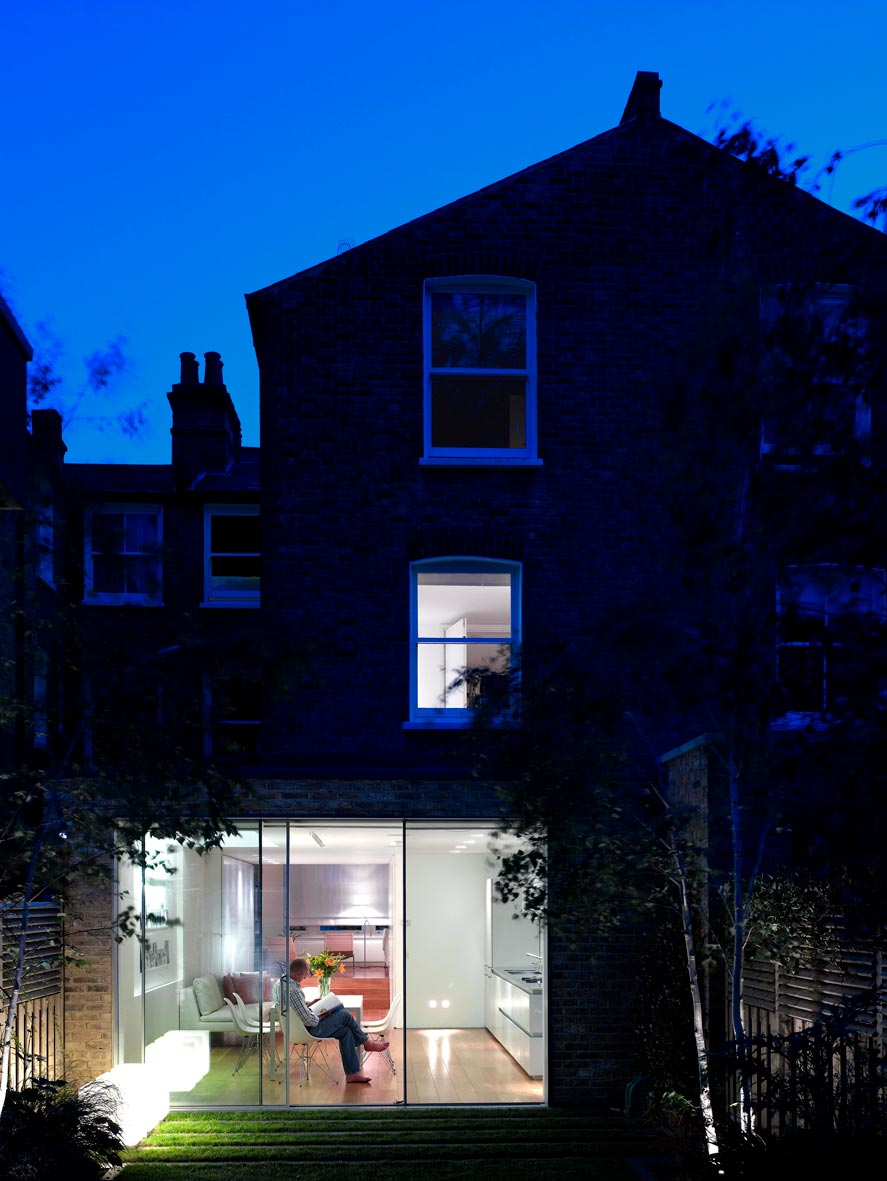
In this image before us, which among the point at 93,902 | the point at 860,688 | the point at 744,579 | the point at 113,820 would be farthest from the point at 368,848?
the point at 860,688

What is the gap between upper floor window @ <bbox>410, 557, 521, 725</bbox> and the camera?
→ 15.1 meters

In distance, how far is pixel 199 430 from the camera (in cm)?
2189

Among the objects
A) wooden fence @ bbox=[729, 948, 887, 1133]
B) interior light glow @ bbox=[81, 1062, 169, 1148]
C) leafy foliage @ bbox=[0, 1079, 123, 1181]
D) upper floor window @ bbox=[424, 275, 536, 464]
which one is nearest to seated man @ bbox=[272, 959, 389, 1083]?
interior light glow @ bbox=[81, 1062, 169, 1148]

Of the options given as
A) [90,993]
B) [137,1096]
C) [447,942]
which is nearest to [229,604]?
[447,942]

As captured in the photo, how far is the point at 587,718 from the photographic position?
9.98m

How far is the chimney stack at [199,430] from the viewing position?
21.8 metres

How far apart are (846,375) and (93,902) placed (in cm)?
999

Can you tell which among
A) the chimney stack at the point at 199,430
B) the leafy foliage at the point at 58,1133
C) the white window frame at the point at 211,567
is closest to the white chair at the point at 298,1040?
the leafy foliage at the point at 58,1133

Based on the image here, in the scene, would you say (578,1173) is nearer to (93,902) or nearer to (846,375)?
(93,902)

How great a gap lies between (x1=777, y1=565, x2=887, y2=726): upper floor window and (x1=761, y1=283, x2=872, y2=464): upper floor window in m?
0.58

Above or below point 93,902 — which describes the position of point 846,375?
above

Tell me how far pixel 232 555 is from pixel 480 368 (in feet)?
22.6

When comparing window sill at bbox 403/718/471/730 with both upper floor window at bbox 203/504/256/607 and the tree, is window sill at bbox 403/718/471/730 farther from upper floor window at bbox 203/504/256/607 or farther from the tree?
upper floor window at bbox 203/504/256/607

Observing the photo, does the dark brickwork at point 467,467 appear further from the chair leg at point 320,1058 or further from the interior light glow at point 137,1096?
the interior light glow at point 137,1096
